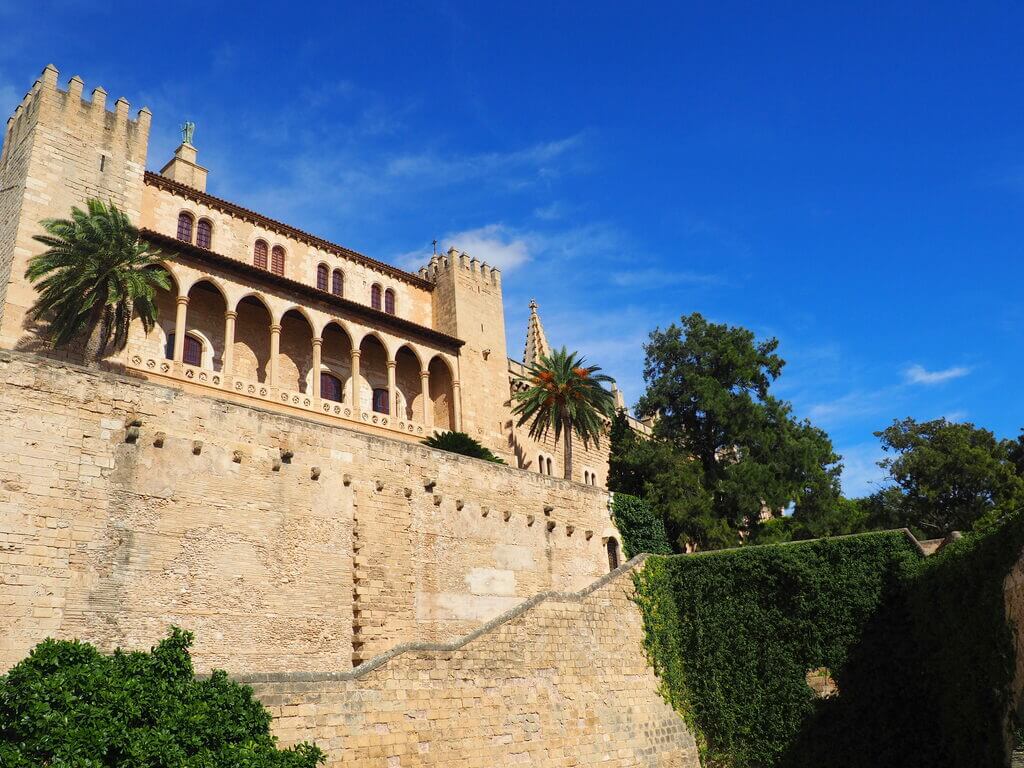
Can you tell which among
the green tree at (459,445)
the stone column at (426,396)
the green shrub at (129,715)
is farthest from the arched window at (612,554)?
the green shrub at (129,715)

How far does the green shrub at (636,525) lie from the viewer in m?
28.4

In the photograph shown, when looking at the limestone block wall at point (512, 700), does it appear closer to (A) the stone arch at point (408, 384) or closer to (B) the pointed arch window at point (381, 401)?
(B) the pointed arch window at point (381, 401)

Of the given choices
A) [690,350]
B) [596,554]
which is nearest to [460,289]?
[690,350]

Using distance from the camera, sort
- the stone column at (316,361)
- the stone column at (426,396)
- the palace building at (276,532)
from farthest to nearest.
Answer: the stone column at (426,396) < the stone column at (316,361) < the palace building at (276,532)

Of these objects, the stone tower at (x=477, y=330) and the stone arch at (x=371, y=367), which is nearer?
the stone arch at (x=371, y=367)

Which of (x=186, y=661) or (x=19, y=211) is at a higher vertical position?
(x=19, y=211)

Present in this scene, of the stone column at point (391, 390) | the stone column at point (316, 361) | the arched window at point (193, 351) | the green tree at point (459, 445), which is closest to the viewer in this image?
the arched window at point (193, 351)

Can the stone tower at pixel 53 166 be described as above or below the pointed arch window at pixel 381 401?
above

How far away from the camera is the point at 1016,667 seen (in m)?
13.9

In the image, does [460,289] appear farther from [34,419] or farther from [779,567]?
[34,419]

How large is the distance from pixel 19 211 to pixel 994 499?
36224 mm

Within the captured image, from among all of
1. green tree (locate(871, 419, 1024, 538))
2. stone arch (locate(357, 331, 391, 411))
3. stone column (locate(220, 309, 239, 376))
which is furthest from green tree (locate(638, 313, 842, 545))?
stone column (locate(220, 309, 239, 376))

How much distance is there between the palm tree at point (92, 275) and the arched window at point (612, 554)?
14.7m

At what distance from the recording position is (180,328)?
27.4 m
